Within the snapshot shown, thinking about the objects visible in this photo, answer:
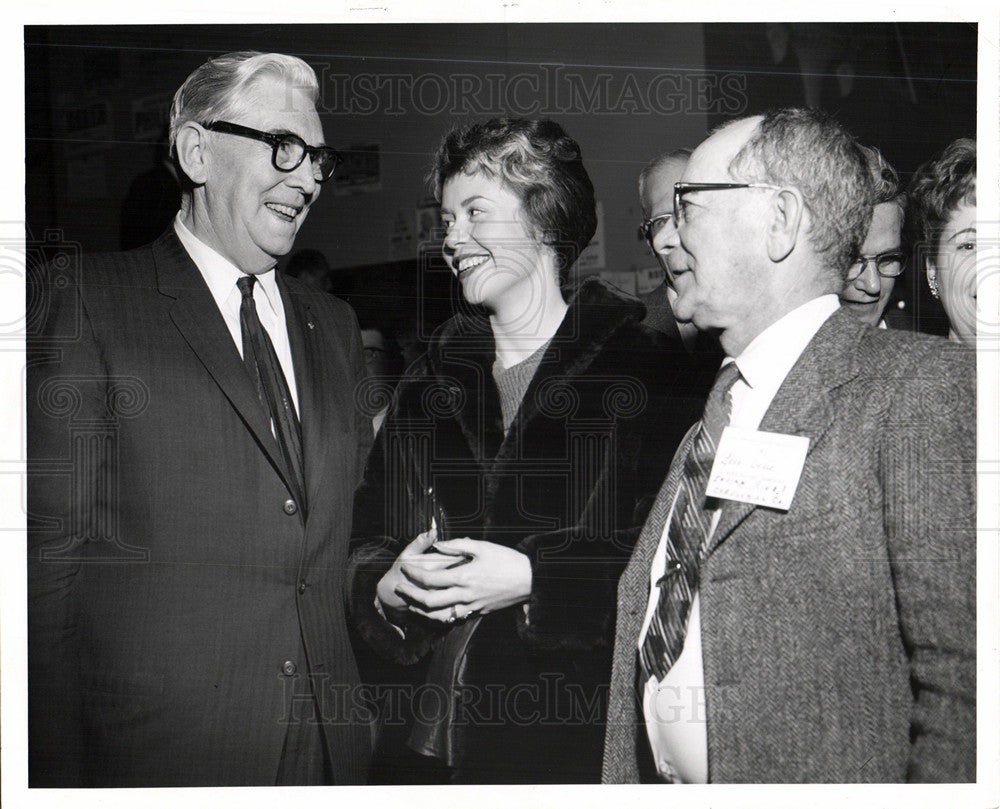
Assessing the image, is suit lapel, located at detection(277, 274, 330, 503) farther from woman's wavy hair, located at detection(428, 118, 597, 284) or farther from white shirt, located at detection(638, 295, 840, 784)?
white shirt, located at detection(638, 295, 840, 784)

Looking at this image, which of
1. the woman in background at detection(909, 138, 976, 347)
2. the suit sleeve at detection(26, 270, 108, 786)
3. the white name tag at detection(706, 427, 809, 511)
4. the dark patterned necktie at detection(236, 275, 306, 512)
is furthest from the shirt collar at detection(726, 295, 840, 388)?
the suit sleeve at detection(26, 270, 108, 786)

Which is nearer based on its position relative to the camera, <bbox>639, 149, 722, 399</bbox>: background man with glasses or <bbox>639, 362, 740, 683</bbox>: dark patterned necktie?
<bbox>639, 362, 740, 683</bbox>: dark patterned necktie

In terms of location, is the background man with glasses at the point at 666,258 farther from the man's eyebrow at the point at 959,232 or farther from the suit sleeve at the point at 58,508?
the suit sleeve at the point at 58,508

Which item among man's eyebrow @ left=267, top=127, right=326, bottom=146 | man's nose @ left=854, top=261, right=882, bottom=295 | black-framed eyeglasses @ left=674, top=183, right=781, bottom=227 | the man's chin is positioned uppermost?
man's eyebrow @ left=267, top=127, right=326, bottom=146

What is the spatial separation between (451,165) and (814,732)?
1698mm

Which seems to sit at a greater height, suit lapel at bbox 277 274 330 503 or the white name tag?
suit lapel at bbox 277 274 330 503

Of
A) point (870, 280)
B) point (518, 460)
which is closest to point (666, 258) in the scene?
point (870, 280)

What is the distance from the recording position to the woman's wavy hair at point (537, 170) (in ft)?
8.13

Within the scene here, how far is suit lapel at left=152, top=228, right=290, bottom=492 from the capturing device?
2473mm

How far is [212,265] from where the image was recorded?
251 centimetres

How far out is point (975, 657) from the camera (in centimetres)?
239

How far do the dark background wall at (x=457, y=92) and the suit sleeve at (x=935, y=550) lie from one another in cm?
77

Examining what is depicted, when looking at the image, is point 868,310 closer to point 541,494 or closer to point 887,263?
point 887,263

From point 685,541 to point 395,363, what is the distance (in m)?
0.90
